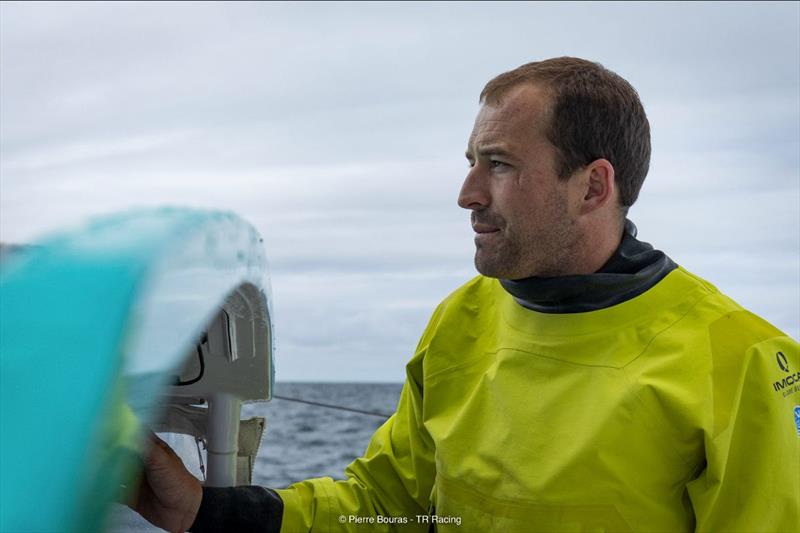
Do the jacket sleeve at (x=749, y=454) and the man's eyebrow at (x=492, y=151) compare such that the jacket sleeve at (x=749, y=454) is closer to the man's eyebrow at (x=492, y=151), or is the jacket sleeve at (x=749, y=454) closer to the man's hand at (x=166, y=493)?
the man's eyebrow at (x=492, y=151)

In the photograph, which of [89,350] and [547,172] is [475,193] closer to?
[547,172]

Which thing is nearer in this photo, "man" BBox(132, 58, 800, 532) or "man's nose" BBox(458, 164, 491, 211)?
"man" BBox(132, 58, 800, 532)

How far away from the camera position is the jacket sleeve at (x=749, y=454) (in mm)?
1462

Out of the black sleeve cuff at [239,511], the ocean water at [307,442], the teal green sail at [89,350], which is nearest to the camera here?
the teal green sail at [89,350]

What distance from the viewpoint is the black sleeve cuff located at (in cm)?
159

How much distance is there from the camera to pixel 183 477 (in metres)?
1.48

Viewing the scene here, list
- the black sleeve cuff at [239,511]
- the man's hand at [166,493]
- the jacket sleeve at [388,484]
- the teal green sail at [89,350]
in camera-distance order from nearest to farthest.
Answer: the teal green sail at [89,350] < the man's hand at [166,493] < the black sleeve cuff at [239,511] < the jacket sleeve at [388,484]

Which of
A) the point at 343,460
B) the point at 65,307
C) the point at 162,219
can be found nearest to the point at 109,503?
the point at 65,307

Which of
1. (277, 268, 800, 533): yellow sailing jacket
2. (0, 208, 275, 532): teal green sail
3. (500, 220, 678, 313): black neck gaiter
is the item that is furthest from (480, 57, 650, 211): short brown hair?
(0, 208, 275, 532): teal green sail

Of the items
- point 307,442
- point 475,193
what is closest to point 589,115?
point 475,193

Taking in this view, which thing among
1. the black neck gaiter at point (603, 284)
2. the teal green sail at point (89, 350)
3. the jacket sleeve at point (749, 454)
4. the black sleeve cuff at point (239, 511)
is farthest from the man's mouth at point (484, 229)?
the teal green sail at point (89, 350)

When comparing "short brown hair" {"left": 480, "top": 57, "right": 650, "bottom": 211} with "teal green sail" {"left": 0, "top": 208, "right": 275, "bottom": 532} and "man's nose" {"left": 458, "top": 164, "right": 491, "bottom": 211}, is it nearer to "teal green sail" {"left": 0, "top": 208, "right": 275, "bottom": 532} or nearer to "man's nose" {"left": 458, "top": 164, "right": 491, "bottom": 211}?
"man's nose" {"left": 458, "top": 164, "right": 491, "bottom": 211}

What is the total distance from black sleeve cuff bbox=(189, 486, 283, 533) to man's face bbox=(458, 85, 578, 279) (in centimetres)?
53

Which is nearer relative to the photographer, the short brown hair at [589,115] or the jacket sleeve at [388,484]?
the short brown hair at [589,115]
